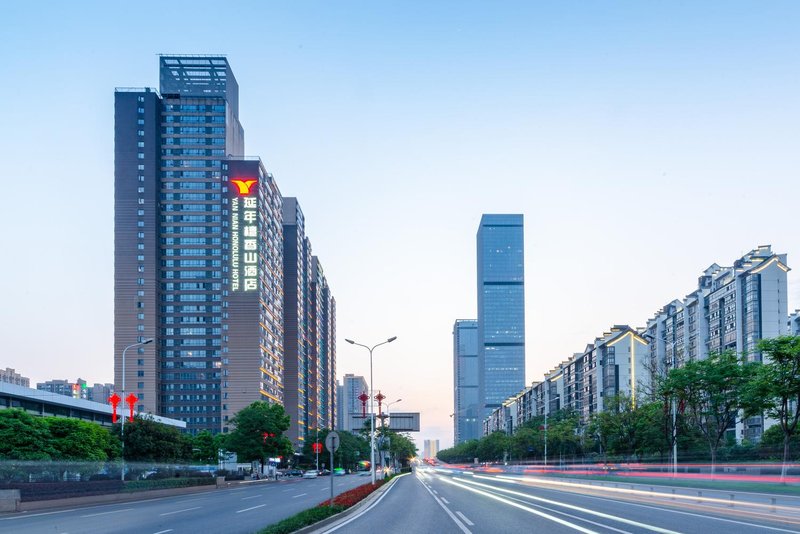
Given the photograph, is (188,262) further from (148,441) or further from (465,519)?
(465,519)

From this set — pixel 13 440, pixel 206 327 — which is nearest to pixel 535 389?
pixel 206 327

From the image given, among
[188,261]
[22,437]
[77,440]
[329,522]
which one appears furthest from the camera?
[188,261]

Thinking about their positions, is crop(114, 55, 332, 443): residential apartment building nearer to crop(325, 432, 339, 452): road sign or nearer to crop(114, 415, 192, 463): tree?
crop(114, 415, 192, 463): tree

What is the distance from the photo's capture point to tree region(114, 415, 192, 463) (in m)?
55.9

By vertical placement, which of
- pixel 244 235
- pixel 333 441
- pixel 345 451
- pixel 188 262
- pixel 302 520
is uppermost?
pixel 244 235

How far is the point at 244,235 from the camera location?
13162 centimetres

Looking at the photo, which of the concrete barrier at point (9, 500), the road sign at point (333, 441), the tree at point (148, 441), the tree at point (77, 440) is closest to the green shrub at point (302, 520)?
the road sign at point (333, 441)

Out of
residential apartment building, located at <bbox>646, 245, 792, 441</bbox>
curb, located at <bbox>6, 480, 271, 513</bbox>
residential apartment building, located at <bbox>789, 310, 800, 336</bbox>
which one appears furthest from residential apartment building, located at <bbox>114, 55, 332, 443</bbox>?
residential apartment building, located at <bbox>789, 310, 800, 336</bbox>

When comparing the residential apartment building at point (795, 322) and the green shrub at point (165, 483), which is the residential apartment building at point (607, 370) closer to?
the residential apartment building at point (795, 322)

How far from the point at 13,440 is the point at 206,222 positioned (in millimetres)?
99363

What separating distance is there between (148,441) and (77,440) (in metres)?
6.70

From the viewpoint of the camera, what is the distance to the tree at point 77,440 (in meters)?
57.1

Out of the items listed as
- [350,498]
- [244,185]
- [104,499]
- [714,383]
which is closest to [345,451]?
[244,185]

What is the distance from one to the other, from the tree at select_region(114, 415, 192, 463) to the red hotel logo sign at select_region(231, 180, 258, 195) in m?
82.4
